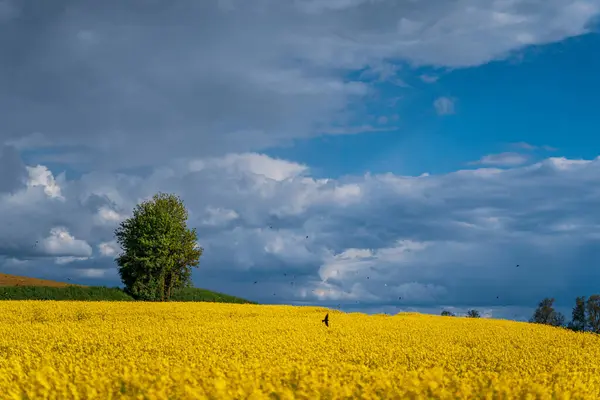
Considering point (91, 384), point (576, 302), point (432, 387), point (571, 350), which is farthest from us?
point (576, 302)

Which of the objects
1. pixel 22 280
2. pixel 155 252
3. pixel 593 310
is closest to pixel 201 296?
pixel 155 252

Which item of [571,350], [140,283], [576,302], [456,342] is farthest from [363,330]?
[576,302]

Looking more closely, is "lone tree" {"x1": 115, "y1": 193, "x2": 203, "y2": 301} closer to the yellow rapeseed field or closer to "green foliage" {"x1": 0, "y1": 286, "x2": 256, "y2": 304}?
"green foliage" {"x1": 0, "y1": 286, "x2": 256, "y2": 304}

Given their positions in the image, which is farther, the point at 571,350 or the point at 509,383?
the point at 571,350

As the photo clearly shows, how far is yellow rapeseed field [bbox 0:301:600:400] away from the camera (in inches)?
370

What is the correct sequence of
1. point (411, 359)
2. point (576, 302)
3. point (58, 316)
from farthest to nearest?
point (576, 302), point (58, 316), point (411, 359)

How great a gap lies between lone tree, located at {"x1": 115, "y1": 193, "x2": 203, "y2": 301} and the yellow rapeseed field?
21.8 m

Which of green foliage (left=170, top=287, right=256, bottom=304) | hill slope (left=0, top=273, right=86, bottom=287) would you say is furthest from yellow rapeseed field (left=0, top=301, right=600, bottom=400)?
hill slope (left=0, top=273, right=86, bottom=287)

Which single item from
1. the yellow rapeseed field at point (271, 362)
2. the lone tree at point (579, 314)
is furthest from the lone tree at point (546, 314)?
the yellow rapeseed field at point (271, 362)

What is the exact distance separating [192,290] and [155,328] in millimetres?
49425

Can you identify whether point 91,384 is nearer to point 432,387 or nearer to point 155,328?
point 432,387

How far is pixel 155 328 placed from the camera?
24.1 m

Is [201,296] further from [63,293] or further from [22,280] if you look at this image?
[22,280]

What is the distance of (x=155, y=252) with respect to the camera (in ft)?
196
